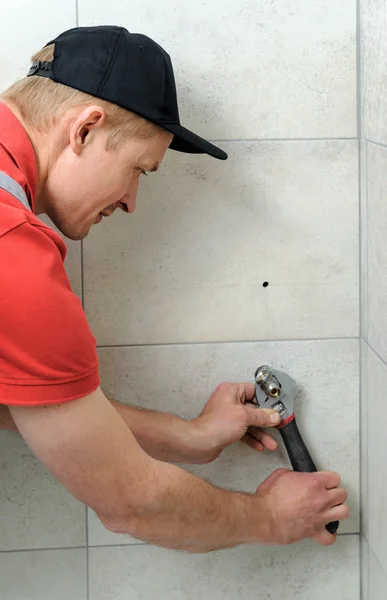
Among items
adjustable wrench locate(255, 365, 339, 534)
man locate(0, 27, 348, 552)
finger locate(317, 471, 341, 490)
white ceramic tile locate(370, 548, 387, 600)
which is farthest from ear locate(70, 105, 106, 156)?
white ceramic tile locate(370, 548, 387, 600)

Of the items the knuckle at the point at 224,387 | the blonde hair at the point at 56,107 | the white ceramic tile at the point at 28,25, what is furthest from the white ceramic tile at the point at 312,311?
the white ceramic tile at the point at 28,25

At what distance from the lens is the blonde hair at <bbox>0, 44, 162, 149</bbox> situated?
116 cm

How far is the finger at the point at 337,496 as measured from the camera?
1.48 meters

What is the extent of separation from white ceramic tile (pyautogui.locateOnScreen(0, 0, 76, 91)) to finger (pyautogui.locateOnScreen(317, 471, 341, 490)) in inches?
33.6

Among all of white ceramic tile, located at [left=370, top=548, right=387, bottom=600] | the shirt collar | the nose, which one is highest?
the shirt collar

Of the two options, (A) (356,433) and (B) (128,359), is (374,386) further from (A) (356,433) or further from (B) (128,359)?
(B) (128,359)

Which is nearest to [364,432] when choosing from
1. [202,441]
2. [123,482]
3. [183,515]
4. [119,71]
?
[202,441]

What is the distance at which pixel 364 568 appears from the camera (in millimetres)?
1603

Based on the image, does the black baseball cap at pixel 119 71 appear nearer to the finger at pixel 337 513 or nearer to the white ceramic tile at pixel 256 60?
the white ceramic tile at pixel 256 60

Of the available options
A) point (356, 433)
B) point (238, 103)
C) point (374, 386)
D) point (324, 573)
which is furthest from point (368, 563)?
point (238, 103)

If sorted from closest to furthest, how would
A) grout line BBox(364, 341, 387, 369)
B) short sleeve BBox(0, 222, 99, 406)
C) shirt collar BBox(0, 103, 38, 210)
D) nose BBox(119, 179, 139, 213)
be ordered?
short sleeve BBox(0, 222, 99, 406) → shirt collar BBox(0, 103, 38, 210) → nose BBox(119, 179, 139, 213) → grout line BBox(364, 341, 387, 369)

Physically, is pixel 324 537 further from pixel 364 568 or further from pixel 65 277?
pixel 65 277

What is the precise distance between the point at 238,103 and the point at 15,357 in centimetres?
67

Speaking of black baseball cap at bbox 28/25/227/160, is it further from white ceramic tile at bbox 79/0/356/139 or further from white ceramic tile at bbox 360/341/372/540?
white ceramic tile at bbox 360/341/372/540
